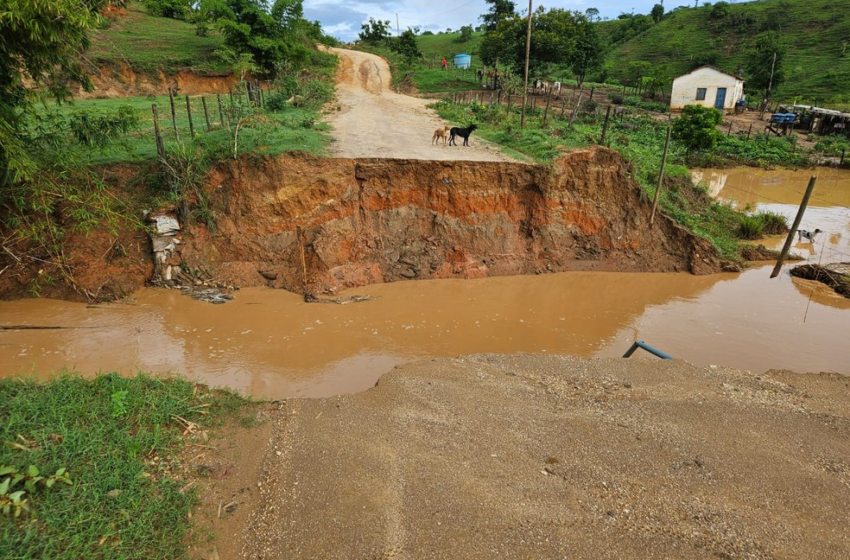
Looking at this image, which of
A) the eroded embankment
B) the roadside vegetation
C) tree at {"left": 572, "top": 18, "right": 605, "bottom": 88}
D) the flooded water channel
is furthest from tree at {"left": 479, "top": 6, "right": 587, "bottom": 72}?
the flooded water channel

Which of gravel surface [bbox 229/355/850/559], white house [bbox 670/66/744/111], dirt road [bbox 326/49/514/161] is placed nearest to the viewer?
gravel surface [bbox 229/355/850/559]

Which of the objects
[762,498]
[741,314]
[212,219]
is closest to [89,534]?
[762,498]

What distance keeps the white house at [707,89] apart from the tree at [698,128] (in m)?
14.3

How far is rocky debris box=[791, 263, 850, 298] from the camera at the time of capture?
38.7 ft

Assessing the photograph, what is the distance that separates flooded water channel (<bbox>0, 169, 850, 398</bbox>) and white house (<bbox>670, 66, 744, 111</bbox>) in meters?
28.6

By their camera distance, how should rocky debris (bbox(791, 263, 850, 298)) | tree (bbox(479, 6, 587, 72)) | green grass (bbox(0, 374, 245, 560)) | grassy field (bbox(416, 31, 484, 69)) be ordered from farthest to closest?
grassy field (bbox(416, 31, 484, 69)), tree (bbox(479, 6, 587, 72)), rocky debris (bbox(791, 263, 850, 298)), green grass (bbox(0, 374, 245, 560))

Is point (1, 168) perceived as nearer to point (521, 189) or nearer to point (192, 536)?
point (192, 536)

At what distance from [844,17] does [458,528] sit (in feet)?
207

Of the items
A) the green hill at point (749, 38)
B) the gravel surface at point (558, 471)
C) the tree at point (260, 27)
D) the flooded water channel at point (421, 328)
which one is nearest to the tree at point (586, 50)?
the green hill at point (749, 38)

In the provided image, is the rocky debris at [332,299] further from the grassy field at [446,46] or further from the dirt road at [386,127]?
the grassy field at [446,46]

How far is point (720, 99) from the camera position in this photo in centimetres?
3506

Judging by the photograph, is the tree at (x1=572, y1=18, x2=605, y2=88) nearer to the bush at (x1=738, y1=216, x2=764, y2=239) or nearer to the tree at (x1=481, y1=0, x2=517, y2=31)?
the tree at (x1=481, y1=0, x2=517, y2=31)

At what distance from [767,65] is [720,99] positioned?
437 centimetres

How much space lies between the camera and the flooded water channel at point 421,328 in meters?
7.99
